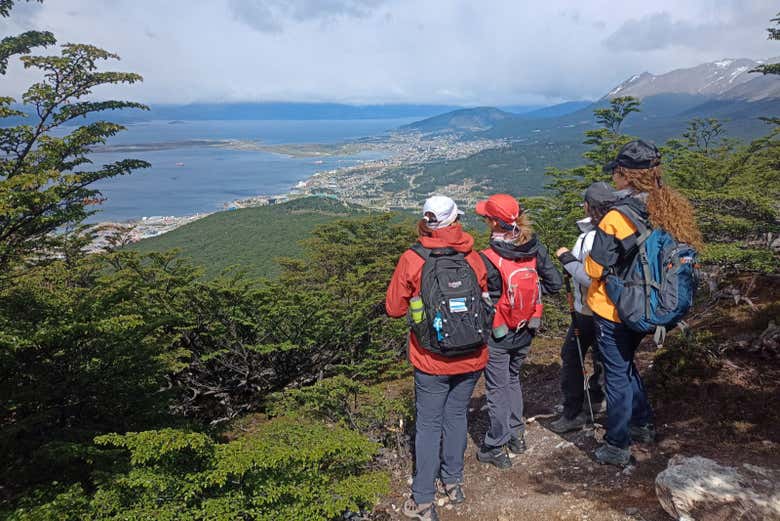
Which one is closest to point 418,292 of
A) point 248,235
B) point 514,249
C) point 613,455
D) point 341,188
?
point 514,249

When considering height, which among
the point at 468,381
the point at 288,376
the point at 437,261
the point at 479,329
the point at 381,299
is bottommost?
the point at 288,376

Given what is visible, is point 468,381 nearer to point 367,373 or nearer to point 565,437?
point 565,437

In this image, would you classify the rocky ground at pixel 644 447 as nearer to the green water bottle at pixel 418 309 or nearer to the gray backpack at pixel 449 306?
the gray backpack at pixel 449 306

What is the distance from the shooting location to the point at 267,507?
2633 millimetres

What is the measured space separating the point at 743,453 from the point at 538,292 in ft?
5.55

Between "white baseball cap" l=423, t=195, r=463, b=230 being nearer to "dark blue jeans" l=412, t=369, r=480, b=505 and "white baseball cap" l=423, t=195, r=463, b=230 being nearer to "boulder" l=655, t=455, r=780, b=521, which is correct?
"dark blue jeans" l=412, t=369, r=480, b=505

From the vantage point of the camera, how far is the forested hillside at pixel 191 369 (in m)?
2.67

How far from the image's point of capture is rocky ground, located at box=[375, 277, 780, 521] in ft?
8.96

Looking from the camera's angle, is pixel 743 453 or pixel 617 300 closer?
pixel 617 300

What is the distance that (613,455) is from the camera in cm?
299

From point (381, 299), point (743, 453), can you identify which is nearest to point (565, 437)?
point (743, 453)

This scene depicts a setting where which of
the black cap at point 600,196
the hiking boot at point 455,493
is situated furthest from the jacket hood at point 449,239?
the hiking boot at point 455,493

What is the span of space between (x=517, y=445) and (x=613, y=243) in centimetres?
176

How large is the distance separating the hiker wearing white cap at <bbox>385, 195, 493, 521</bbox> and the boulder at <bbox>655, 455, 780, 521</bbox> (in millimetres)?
1134
